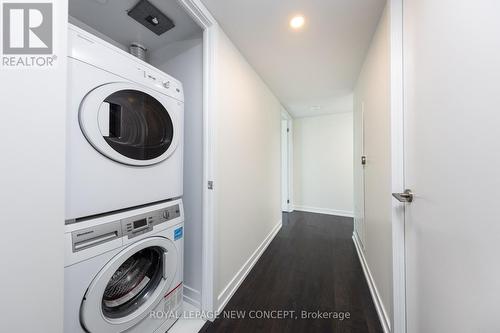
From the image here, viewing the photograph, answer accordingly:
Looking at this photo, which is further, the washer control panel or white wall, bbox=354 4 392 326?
white wall, bbox=354 4 392 326

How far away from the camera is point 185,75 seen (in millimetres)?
1538

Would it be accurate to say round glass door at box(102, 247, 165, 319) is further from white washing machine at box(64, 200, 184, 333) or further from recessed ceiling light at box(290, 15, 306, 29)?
recessed ceiling light at box(290, 15, 306, 29)

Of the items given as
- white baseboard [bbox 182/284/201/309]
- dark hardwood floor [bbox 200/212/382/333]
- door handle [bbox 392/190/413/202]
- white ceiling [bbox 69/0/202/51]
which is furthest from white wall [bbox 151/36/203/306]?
door handle [bbox 392/190/413/202]

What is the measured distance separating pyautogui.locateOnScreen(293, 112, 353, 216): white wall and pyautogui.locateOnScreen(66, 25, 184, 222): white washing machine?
3569 millimetres

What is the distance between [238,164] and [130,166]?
0.95 m

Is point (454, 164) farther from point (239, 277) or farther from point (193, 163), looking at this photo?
point (239, 277)

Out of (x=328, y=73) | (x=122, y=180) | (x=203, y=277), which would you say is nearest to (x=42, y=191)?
(x=122, y=180)

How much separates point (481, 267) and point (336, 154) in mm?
3718

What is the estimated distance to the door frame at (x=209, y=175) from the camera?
1343 mm

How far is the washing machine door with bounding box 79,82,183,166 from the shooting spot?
82 cm

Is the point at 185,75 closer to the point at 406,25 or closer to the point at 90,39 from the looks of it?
the point at 90,39

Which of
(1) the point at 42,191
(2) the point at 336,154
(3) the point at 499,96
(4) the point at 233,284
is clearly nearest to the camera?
(3) the point at 499,96

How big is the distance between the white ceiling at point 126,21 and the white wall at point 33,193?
2.71 feet

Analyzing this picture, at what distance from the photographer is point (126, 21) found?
4.57 feet
